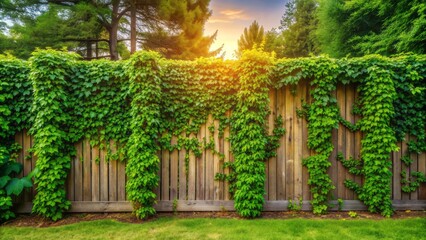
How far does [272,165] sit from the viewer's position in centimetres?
420

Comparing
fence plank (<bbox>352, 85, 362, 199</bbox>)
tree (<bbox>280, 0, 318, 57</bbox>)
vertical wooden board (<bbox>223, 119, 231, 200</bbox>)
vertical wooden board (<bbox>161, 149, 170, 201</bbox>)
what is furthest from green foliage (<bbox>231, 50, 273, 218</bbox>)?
tree (<bbox>280, 0, 318, 57</bbox>)

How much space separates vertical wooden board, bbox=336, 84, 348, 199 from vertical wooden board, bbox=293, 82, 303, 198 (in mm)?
669

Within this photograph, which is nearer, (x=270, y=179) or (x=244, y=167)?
(x=244, y=167)

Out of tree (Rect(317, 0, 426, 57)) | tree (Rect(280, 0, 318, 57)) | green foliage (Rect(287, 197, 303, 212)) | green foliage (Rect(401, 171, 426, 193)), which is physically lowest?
green foliage (Rect(287, 197, 303, 212))

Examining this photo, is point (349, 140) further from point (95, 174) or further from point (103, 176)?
point (95, 174)

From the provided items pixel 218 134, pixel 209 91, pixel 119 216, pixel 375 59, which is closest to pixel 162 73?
pixel 209 91

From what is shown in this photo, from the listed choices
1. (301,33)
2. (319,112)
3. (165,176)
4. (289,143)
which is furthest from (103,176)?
(301,33)

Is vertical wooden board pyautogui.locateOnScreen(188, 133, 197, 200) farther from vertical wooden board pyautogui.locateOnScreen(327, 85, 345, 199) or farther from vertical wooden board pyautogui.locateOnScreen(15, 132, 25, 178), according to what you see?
vertical wooden board pyautogui.locateOnScreen(15, 132, 25, 178)

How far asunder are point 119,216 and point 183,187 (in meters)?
1.16

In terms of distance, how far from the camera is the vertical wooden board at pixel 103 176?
13.4 feet

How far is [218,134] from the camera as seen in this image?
165 inches

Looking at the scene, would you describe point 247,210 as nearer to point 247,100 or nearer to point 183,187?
point 183,187

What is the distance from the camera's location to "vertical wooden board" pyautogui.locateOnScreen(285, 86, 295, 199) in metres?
4.19

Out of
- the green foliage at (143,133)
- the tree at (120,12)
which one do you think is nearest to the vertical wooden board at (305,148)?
the green foliage at (143,133)
